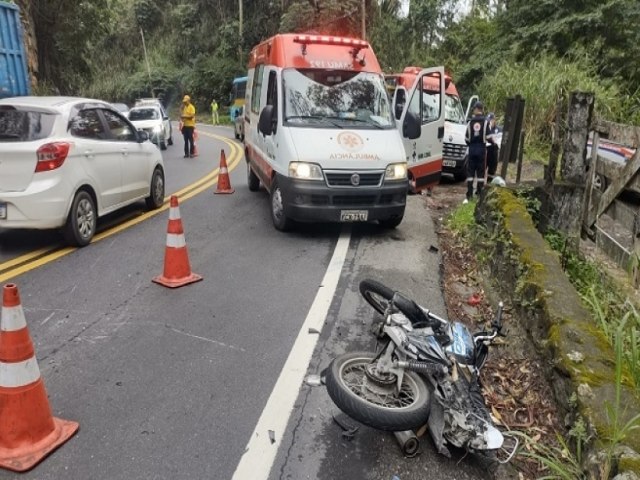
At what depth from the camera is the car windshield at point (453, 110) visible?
13586mm

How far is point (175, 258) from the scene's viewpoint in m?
5.60

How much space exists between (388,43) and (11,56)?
26988 millimetres

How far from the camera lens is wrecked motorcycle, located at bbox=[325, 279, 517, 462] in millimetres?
3000

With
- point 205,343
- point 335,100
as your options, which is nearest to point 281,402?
point 205,343

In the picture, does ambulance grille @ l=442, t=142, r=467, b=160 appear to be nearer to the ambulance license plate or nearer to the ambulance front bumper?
the ambulance front bumper

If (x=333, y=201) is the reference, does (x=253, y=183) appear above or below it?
below

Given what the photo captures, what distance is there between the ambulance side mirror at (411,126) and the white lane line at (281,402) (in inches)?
150

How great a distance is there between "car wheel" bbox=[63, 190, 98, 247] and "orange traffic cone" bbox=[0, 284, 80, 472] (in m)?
3.86

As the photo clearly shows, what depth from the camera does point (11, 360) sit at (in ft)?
9.61

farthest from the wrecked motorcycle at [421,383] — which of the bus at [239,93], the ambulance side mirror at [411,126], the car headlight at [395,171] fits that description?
the bus at [239,93]

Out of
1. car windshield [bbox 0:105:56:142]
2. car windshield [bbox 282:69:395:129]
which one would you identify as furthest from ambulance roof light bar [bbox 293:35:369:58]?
car windshield [bbox 0:105:56:142]

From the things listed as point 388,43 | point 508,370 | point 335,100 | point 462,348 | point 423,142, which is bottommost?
point 508,370

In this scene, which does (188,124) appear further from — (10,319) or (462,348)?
(462,348)

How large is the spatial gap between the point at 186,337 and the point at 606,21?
18.0 meters
